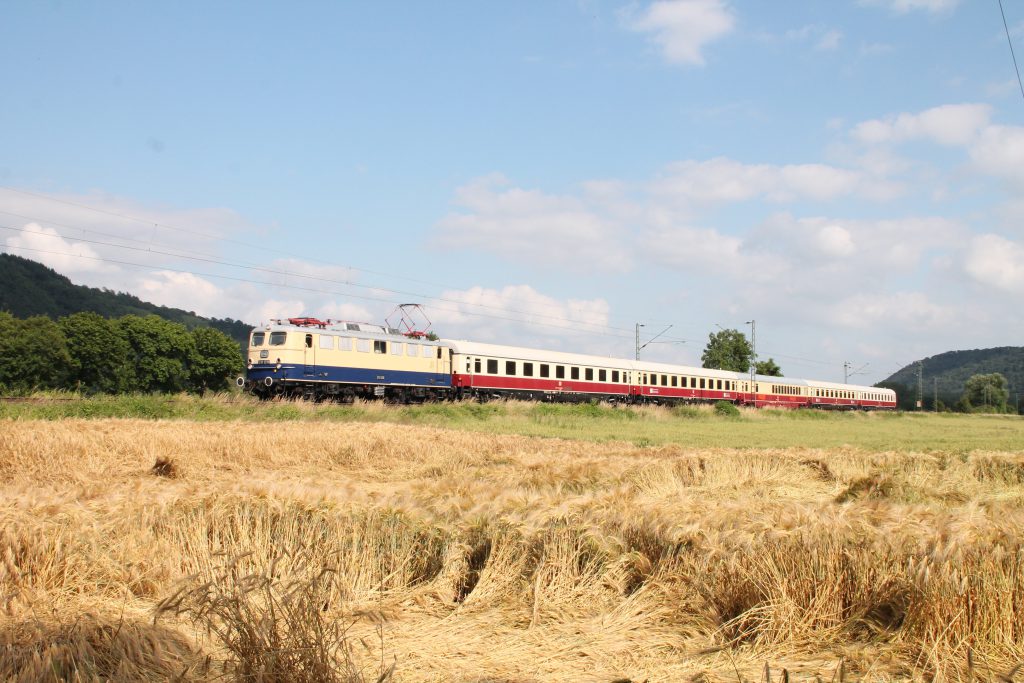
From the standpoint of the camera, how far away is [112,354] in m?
85.8

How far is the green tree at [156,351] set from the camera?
89625 mm

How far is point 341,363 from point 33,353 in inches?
2059

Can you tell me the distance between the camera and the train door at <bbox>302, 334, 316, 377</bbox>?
39000mm

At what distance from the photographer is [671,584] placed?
610 centimetres

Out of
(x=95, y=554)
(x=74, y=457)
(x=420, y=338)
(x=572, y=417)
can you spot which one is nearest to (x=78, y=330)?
(x=420, y=338)

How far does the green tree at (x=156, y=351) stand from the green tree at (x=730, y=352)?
76687mm

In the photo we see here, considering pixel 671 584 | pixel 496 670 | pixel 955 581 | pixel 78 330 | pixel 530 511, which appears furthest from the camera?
pixel 78 330

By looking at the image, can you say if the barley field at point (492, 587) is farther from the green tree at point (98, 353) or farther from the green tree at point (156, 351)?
the green tree at point (156, 351)

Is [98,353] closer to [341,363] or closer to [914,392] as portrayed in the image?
[341,363]

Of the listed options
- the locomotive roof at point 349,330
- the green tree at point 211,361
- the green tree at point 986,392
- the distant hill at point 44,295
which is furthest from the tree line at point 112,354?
the green tree at point 986,392

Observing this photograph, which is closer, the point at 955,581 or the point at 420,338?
the point at 955,581

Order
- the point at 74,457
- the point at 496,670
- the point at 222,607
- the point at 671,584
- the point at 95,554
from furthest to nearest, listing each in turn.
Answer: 1. the point at 74,457
2. the point at 95,554
3. the point at 671,584
4. the point at 496,670
5. the point at 222,607

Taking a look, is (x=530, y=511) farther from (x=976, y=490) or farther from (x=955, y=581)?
(x=976, y=490)

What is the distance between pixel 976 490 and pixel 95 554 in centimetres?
1263
